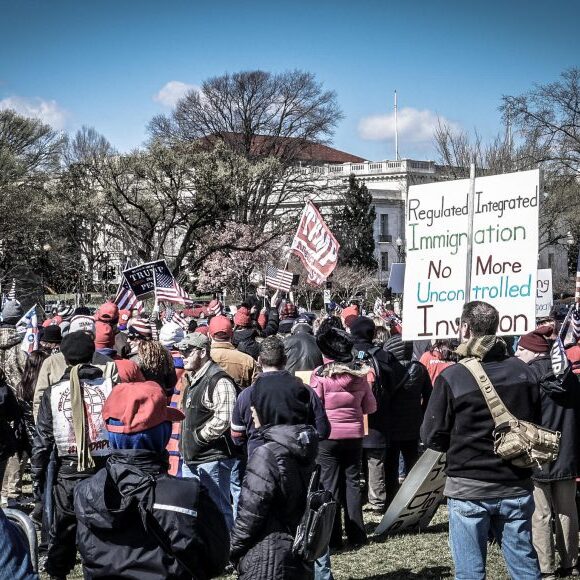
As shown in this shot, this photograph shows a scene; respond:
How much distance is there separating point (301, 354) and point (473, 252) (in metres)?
2.98

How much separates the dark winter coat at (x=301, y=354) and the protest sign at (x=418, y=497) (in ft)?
6.80

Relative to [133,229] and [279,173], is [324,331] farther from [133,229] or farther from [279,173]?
[279,173]

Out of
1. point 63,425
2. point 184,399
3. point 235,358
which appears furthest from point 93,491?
point 235,358

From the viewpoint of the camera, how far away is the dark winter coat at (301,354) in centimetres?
1019

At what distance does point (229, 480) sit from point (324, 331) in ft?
4.80

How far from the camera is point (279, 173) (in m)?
56.5

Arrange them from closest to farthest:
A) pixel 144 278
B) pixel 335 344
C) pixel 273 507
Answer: pixel 273 507 → pixel 335 344 → pixel 144 278

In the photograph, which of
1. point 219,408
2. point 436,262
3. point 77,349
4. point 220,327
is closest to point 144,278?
point 220,327

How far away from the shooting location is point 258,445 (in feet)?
19.6

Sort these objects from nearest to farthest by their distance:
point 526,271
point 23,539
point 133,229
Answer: point 23,539
point 526,271
point 133,229

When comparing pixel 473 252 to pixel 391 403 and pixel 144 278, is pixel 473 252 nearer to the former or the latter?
pixel 391 403

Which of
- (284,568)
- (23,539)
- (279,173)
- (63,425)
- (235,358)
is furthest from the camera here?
(279,173)

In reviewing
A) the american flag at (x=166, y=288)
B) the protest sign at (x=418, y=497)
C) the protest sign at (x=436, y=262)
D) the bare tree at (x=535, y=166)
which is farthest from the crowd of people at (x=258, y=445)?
the bare tree at (x=535, y=166)

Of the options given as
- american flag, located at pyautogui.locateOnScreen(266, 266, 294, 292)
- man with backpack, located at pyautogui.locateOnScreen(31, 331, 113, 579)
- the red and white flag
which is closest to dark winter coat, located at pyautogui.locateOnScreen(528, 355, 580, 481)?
man with backpack, located at pyautogui.locateOnScreen(31, 331, 113, 579)
